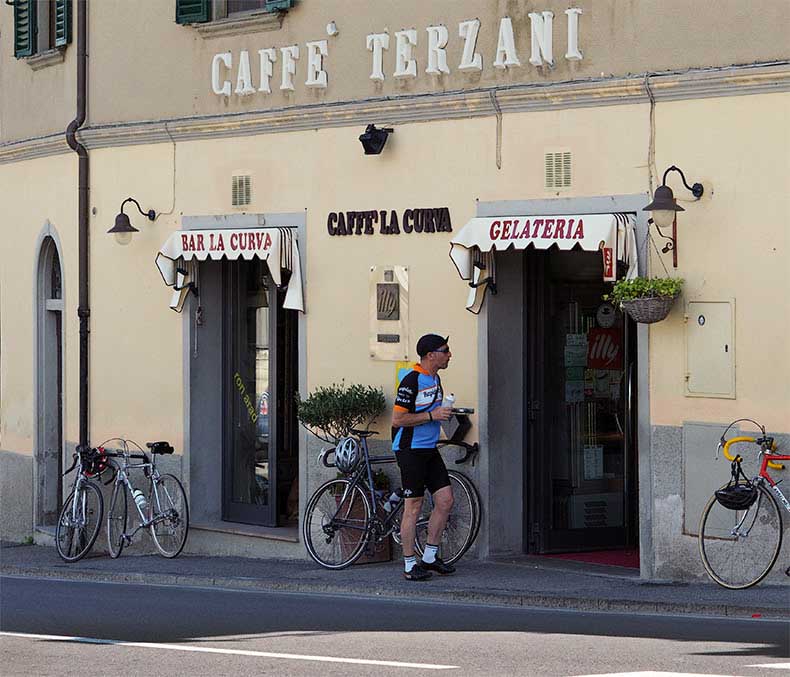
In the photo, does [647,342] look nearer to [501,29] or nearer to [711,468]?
[711,468]

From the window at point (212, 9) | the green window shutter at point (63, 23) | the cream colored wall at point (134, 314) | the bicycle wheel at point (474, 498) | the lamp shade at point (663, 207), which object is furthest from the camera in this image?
the green window shutter at point (63, 23)

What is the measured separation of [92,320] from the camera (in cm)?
1786

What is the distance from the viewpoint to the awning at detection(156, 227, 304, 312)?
15352 millimetres

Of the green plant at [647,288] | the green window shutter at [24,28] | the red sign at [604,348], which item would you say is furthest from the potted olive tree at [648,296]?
the green window shutter at [24,28]

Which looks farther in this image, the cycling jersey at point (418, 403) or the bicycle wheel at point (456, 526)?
the bicycle wheel at point (456, 526)

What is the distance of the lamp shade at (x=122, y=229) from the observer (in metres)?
16.8

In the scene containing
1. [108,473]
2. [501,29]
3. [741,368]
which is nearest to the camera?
[741,368]

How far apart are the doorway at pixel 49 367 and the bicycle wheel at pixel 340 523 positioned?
5508 millimetres

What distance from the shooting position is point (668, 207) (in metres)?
12.3

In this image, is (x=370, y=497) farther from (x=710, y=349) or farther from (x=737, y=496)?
(x=737, y=496)

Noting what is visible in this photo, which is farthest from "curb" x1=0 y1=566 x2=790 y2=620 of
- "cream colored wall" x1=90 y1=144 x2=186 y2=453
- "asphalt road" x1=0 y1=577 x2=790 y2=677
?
"cream colored wall" x1=90 y1=144 x2=186 y2=453

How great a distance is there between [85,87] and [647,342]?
7.62 metres

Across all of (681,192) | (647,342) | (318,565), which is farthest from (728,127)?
(318,565)

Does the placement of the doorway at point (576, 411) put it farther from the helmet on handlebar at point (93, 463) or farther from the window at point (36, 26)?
the window at point (36, 26)
